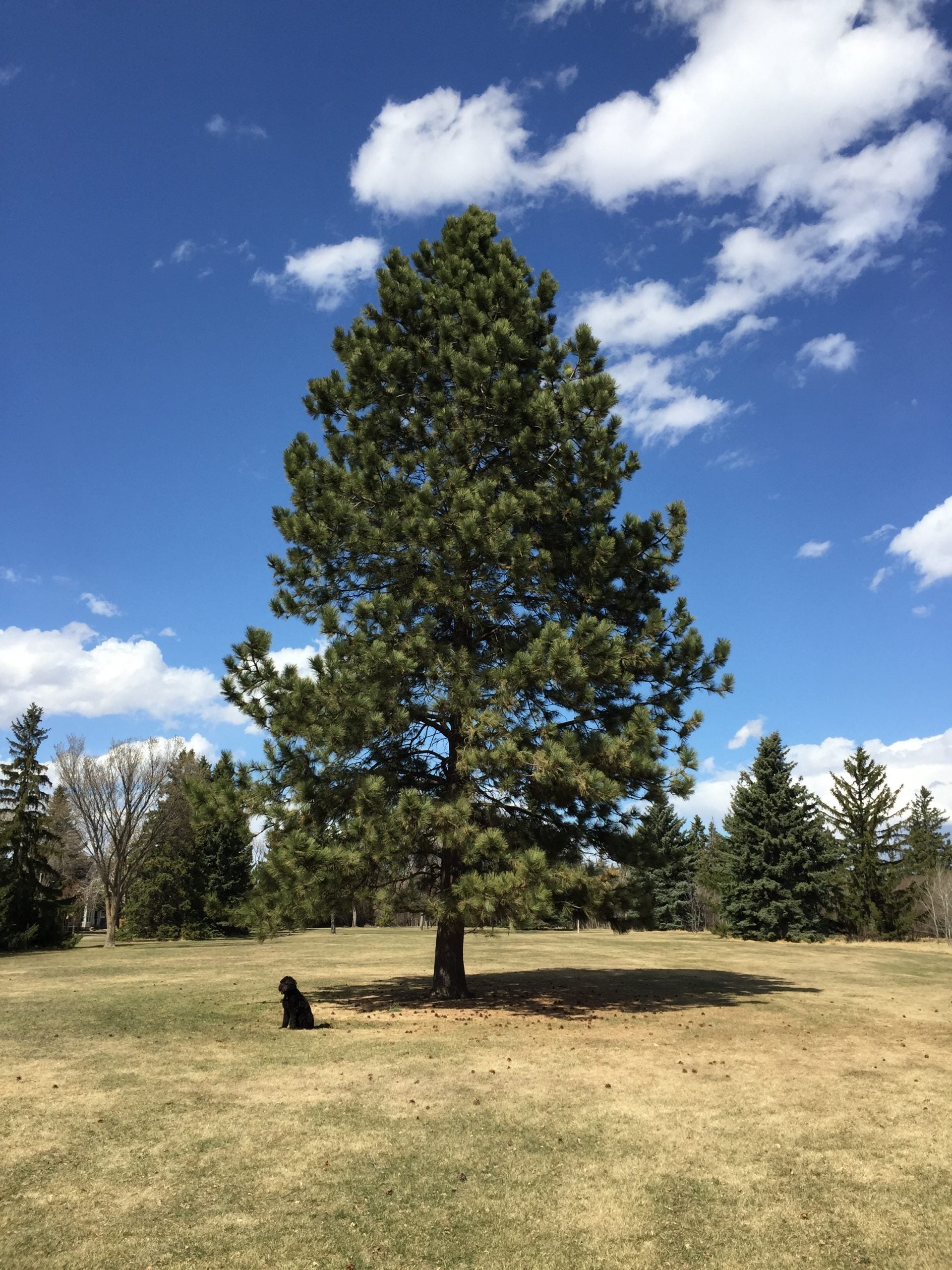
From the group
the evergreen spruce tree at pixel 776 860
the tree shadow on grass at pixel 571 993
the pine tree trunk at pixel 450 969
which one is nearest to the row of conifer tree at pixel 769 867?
the evergreen spruce tree at pixel 776 860

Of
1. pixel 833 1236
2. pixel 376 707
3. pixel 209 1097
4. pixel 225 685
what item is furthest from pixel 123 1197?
pixel 225 685

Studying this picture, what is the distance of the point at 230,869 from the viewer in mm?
42562

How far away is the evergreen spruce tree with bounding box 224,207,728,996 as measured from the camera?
44.2 feet

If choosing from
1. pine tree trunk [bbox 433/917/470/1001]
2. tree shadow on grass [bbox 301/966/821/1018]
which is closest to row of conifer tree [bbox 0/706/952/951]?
tree shadow on grass [bbox 301/966/821/1018]

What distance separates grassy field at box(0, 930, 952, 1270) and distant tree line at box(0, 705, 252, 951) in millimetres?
14668

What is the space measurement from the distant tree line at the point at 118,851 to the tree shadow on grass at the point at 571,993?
370 inches

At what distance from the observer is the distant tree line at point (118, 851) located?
32.4 m

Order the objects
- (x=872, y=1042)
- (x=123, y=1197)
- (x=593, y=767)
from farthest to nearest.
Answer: (x=593, y=767) → (x=872, y=1042) → (x=123, y=1197)

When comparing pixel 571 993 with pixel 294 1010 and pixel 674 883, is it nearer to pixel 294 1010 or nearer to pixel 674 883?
pixel 294 1010

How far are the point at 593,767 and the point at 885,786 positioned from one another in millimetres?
36004

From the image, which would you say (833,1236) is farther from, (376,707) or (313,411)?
(313,411)

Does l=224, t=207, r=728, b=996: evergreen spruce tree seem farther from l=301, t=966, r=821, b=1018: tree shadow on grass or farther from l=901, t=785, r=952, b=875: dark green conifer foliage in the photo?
l=901, t=785, r=952, b=875: dark green conifer foliage

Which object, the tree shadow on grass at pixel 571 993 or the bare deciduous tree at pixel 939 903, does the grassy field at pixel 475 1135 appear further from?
the bare deciduous tree at pixel 939 903

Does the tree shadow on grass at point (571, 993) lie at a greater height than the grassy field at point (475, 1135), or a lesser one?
lesser
